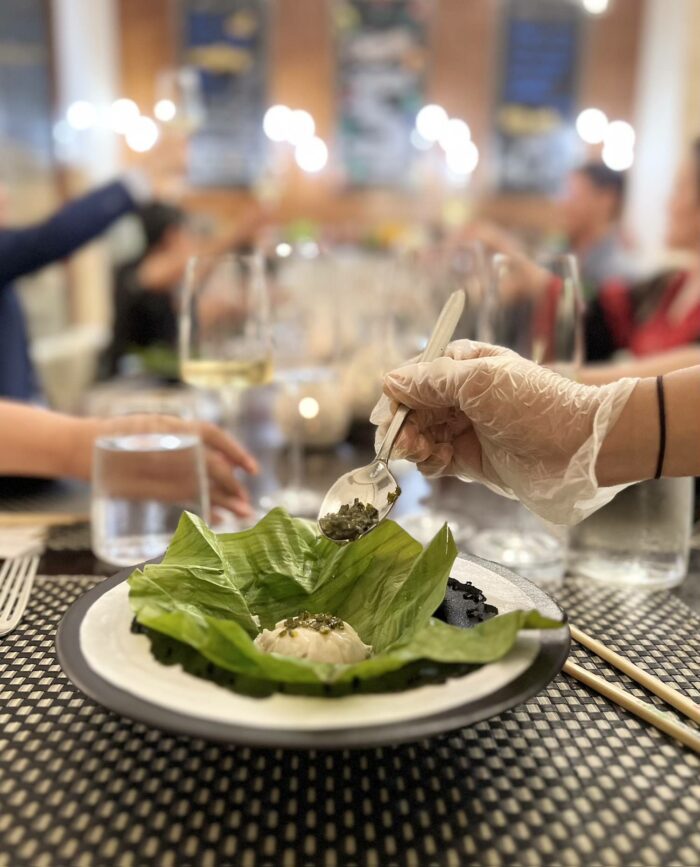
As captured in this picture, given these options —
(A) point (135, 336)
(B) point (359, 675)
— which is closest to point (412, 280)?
(B) point (359, 675)

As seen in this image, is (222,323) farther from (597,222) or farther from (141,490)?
(597,222)

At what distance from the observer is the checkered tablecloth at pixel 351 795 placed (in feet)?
1.40

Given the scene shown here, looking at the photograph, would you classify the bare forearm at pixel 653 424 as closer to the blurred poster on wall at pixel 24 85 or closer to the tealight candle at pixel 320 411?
the tealight candle at pixel 320 411

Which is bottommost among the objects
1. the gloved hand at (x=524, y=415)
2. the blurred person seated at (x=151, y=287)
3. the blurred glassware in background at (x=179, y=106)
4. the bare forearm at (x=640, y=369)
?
the blurred person seated at (x=151, y=287)

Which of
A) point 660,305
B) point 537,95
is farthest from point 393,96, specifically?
point 660,305

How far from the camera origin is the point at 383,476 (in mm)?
678

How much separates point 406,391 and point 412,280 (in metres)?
0.62

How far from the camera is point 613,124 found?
634 cm

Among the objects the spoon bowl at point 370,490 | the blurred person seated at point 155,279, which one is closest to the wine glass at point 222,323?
the spoon bowl at point 370,490

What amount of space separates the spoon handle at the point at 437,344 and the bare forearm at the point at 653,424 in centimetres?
15

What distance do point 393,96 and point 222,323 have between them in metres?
5.80

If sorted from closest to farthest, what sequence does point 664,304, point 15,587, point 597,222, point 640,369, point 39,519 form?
point 15,587
point 39,519
point 640,369
point 664,304
point 597,222

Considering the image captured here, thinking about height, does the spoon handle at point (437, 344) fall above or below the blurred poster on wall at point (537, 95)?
below

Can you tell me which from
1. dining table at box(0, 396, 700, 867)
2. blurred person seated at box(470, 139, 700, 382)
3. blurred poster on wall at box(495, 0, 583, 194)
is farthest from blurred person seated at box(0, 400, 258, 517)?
blurred poster on wall at box(495, 0, 583, 194)
